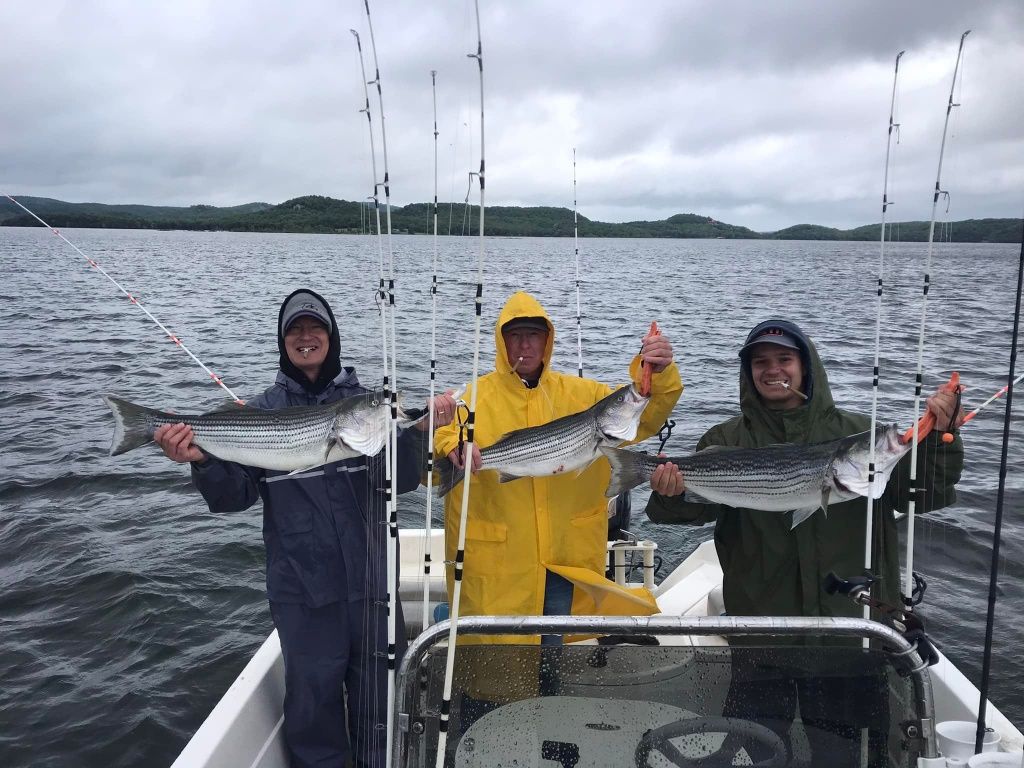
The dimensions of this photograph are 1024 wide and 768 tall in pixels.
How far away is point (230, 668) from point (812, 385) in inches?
243

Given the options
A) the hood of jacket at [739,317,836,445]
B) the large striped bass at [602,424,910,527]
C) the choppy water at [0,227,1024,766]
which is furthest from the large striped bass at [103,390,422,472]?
the choppy water at [0,227,1024,766]

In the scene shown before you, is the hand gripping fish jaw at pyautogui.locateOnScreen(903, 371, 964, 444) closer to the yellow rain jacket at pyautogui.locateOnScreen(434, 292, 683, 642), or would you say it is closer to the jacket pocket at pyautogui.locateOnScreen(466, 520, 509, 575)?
the yellow rain jacket at pyautogui.locateOnScreen(434, 292, 683, 642)

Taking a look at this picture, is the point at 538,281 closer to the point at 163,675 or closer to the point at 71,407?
the point at 71,407

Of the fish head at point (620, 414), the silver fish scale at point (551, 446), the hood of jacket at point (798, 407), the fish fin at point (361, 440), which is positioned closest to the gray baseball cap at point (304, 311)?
the fish fin at point (361, 440)

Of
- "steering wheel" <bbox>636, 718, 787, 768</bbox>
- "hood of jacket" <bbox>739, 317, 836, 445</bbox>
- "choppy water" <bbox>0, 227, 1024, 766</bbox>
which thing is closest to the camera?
"steering wheel" <bbox>636, 718, 787, 768</bbox>

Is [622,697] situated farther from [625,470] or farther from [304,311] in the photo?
[304,311]

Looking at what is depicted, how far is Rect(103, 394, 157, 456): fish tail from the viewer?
4309 mm

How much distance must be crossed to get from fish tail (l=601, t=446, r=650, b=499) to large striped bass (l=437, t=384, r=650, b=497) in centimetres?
9

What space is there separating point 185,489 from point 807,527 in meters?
9.85

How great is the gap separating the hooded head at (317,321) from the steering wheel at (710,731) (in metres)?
2.69

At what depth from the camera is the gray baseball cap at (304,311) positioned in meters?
4.32

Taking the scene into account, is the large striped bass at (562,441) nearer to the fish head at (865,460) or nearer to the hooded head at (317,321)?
the hooded head at (317,321)

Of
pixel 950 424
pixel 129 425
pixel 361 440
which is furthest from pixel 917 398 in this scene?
pixel 129 425

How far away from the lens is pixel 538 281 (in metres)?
35.8
